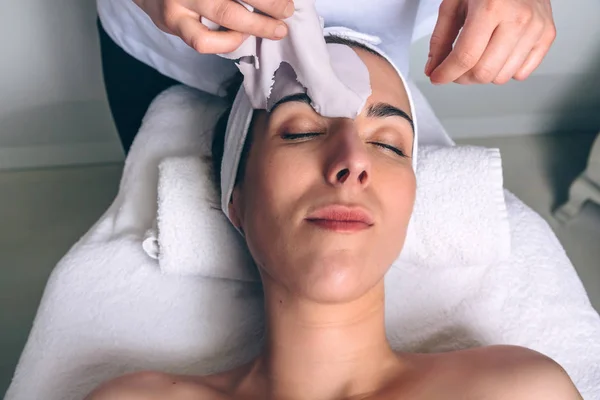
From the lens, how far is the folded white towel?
103cm

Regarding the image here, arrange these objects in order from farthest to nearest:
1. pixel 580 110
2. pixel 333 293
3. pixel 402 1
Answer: pixel 580 110, pixel 402 1, pixel 333 293

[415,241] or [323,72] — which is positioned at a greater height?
[323,72]

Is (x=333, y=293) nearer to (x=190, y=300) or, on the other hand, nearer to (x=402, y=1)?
(x=190, y=300)

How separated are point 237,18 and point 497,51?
1.17 feet

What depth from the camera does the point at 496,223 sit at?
1057 millimetres

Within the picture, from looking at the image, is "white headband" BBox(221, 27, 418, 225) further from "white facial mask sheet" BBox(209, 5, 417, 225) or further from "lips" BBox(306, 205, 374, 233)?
"lips" BBox(306, 205, 374, 233)

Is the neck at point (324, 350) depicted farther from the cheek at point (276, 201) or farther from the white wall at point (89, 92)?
the white wall at point (89, 92)

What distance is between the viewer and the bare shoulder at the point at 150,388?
82cm

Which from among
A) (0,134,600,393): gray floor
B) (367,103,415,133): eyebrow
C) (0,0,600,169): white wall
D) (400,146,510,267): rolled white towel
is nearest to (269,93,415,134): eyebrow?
(367,103,415,133): eyebrow

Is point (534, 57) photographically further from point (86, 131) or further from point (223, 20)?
point (86, 131)

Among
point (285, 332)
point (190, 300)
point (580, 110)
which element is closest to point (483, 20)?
point (285, 332)

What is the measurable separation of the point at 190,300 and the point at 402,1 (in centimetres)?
61

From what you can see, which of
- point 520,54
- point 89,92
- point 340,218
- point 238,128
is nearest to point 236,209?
point 238,128

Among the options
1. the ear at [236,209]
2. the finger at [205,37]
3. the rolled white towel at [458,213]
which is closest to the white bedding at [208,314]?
the rolled white towel at [458,213]
